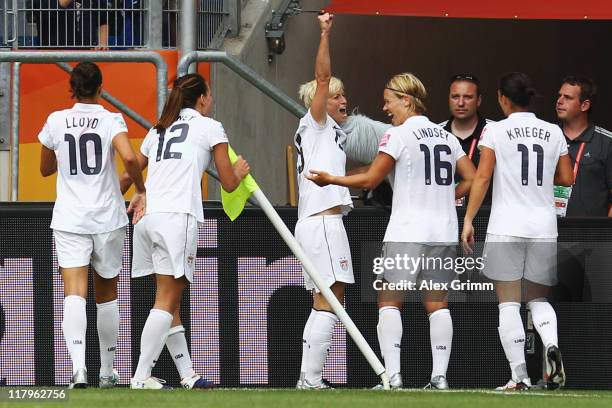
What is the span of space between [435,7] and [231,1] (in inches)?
87.8

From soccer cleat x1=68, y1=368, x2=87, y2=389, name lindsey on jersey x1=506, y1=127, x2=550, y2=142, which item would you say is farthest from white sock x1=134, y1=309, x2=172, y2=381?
name lindsey on jersey x1=506, y1=127, x2=550, y2=142

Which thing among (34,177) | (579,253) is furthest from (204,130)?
(34,177)

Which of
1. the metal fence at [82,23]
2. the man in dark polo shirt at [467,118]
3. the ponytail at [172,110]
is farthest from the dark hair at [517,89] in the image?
the metal fence at [82,23]

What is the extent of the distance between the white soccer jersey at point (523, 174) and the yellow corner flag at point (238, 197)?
1455mm

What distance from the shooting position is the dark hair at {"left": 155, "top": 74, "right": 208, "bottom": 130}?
994 cm

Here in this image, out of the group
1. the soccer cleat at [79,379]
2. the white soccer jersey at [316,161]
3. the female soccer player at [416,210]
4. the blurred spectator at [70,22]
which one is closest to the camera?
the soccer cleat at [79,379]

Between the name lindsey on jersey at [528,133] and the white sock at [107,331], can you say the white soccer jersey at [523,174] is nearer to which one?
the name lindsey on jersey at [528,133]

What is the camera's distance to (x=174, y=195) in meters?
9.80

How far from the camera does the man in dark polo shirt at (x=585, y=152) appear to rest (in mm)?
11070

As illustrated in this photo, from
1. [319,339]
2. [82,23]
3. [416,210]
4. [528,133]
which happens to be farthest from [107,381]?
[82,23]

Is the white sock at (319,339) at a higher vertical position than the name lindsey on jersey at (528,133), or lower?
lower

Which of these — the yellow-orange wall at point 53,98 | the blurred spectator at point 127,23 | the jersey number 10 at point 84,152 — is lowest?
the jersey number 10 at point 84,152

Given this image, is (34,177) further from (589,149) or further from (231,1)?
(589,149)

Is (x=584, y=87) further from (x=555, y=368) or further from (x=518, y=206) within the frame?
(x=555, y=368)
